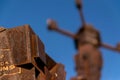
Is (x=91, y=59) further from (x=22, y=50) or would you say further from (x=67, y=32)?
(x=22, y=50)

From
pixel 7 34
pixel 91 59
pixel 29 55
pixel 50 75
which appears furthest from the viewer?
pixel 50 75

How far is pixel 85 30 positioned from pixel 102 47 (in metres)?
0.32

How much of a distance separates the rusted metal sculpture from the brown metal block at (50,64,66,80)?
A: 53.2 inches

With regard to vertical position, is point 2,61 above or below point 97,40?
above

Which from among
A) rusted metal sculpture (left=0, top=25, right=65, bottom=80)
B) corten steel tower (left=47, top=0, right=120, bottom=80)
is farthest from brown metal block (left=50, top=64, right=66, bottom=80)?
corten steel tower (left=47, top=0, right=120, bottom=80)

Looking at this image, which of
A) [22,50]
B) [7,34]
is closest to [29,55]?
[22,50]

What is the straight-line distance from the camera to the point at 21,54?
12.4 m

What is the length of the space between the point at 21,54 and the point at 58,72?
3193 mm

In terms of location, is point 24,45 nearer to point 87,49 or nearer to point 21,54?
point 21,54

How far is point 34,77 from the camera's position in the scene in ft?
40.4

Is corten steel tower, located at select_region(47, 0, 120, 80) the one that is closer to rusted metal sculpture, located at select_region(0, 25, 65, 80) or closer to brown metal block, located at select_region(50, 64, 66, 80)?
rusted metal sculpture, located at select_region(0, 25, 65, 80)

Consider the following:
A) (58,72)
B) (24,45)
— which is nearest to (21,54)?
(24,45)

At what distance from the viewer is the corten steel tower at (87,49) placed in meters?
3.82

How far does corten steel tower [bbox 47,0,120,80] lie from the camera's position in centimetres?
382
